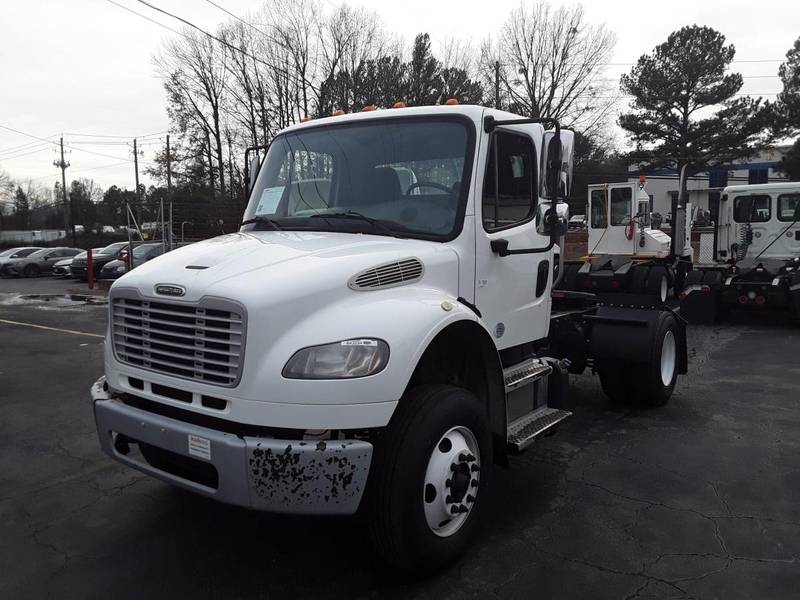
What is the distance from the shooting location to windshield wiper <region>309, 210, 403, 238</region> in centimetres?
379

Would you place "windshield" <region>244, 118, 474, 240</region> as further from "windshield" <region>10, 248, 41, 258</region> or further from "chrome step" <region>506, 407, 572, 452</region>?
"windshield" <region>10, 248, 41, 258</region>

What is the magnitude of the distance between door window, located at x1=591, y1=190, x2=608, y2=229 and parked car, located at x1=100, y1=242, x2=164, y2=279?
13575 mm

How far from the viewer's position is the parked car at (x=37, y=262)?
97.4ft

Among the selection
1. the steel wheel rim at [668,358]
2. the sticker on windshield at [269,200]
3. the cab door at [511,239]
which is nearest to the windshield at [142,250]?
the sticker on windshield at [269,200]

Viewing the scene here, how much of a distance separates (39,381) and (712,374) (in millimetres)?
8667

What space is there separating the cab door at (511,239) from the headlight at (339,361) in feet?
4.03

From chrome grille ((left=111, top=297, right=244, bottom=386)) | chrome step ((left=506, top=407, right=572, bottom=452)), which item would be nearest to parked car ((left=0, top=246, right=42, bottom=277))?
chrome grille ((left=111, top=297, right=244, bottom=386))

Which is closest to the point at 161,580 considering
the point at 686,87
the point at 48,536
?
the point at 48,536

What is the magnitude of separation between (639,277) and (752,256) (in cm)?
308

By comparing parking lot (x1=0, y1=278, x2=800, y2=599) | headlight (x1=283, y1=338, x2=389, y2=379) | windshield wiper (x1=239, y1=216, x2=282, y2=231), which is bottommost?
parking lot (x1=0, y1=278, x2=800, y2=599)

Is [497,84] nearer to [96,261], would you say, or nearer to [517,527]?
[96,261]

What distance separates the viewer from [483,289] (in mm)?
4039

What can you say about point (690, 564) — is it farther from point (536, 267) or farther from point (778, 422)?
point (778, 422)

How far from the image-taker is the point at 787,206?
43.5 ft
